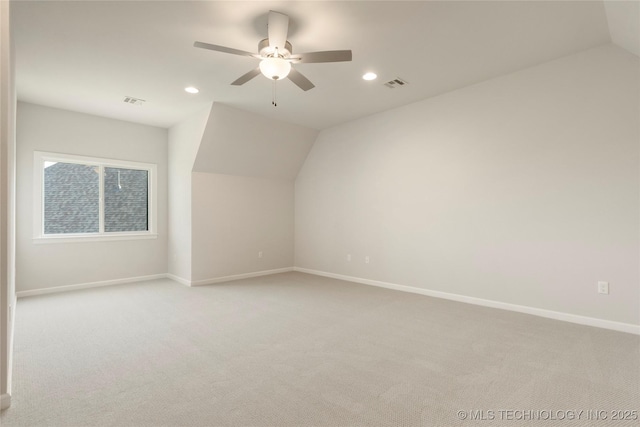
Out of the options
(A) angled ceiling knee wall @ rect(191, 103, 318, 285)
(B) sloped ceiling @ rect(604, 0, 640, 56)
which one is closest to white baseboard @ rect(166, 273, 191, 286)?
(A) angled ceiling knee wall @ rect(191, 103, 318, 285)

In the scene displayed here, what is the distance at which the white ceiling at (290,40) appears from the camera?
261 centimetres

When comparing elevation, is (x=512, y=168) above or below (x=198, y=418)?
above

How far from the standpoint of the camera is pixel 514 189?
154 inches

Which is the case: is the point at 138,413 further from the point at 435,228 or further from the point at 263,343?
the point at 435,228

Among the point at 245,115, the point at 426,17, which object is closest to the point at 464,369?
Answer: the point at 426,17

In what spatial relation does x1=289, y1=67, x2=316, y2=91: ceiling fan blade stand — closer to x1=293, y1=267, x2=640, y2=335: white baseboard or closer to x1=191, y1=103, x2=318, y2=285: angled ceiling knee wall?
x1=191, y1=103, x2=318, y2=285: angled ceiling knee wall

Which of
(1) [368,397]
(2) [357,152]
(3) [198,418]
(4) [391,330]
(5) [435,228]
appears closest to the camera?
(3) [198,418]

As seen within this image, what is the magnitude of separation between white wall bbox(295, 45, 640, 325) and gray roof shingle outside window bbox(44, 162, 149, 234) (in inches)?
150

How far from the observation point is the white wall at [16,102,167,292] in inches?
184

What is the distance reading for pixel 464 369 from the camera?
8.05 feet

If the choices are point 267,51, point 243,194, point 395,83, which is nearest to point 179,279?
point 243,194

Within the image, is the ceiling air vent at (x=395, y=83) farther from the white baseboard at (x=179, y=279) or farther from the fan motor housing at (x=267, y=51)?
the white baseboard at (x=179, y=279)

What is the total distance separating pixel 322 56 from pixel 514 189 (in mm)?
2860

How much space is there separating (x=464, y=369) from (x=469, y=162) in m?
2.79
